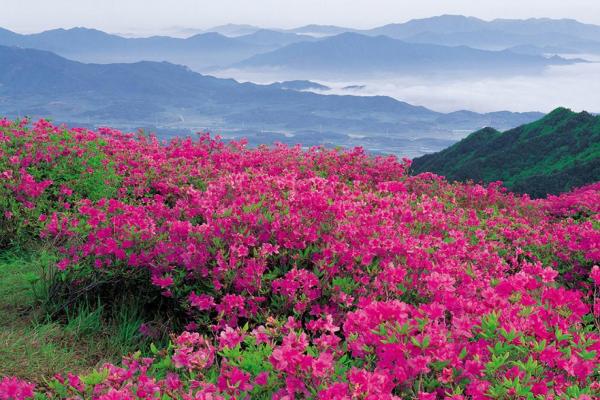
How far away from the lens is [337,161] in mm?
10586

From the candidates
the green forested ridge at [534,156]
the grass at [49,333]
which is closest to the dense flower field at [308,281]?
the grass at [49,333]

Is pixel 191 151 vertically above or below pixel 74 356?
above

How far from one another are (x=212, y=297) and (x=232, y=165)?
557 cm

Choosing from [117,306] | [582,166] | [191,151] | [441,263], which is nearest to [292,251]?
[441,263]

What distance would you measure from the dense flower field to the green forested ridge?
3061 cm

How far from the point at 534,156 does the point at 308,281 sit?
49.5 meters

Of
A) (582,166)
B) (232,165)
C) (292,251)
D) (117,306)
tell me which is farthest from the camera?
(582,166)

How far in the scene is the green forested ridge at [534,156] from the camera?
37859 millimetres

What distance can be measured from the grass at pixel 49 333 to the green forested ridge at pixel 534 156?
109 ft

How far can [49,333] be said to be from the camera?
4.83 meters

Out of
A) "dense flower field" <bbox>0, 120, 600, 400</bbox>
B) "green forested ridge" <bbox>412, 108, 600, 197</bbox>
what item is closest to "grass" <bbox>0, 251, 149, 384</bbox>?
"dense flower field" <bbox>0, 120, 600, 400</bbox>

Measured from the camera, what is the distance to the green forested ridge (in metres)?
37.9

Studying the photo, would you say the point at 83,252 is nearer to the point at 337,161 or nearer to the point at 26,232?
the point at 26,232

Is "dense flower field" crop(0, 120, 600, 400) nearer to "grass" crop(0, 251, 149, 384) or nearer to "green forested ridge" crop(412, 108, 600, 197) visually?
"grass" crop(0, 251, 149, 384)
